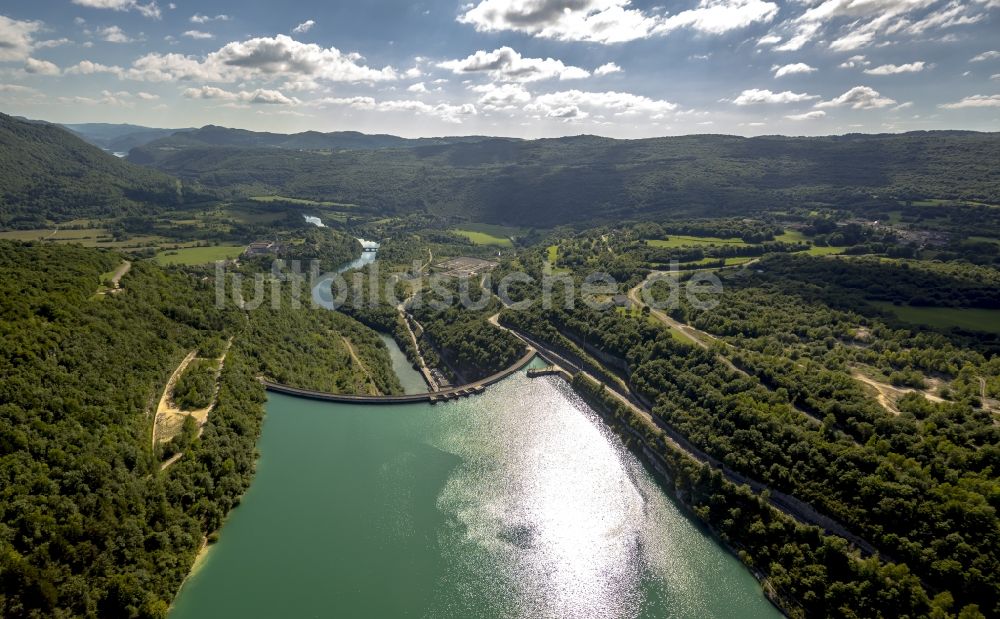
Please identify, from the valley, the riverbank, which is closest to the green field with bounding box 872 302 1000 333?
the valley

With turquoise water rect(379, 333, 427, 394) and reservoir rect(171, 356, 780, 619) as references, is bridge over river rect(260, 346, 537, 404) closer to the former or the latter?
reservoir rect(171, 356, 780, 619)

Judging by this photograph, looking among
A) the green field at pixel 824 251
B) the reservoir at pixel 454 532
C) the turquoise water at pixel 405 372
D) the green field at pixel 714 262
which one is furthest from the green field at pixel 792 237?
the turquoise water at pixel 405 372

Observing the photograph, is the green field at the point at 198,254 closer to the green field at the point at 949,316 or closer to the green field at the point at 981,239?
the green field at the point at 949,316

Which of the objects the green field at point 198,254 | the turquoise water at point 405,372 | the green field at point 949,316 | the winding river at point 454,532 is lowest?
the winding river at point 454,532

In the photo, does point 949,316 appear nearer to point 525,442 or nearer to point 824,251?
point 824,251

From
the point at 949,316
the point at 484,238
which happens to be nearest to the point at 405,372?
the point at 949,316

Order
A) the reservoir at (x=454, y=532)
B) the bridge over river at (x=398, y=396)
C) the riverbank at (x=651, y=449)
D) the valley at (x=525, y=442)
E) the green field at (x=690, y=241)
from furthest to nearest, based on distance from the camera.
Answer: the green field at (x=690, y=241) → the bridge over river at (x=398, y=396) → the riverbank at (x=651, y=449) → the reservoir at (x=454, y=532) → the valley at (x=525, y=442)

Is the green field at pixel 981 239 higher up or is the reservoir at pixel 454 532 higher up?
the green field at pixel 981 239

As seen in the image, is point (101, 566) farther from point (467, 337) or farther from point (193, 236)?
point (193, 236)

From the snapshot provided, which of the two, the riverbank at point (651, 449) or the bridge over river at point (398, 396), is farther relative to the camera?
the bridge over river at point (398, 396)
